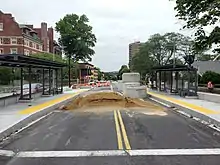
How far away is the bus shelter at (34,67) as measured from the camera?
22359 mm

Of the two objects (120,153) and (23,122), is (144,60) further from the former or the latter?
(120,153)

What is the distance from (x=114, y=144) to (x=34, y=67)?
22501 mm

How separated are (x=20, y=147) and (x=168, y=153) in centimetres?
390

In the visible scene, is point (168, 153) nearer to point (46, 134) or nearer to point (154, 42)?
point (46, 134)

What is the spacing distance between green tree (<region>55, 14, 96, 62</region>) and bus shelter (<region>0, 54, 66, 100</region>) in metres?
52.2

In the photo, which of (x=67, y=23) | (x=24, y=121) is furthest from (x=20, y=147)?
(x=67, y=23)

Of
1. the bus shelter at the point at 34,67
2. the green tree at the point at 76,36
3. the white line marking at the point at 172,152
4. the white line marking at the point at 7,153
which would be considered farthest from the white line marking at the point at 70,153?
the green tree at the point at 76,36

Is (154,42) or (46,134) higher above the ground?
(154,42)

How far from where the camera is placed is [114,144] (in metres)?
10.6

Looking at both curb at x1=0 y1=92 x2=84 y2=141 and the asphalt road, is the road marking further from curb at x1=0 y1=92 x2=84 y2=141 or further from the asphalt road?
curb at x1=0 y1=92 x2=84 y2=141

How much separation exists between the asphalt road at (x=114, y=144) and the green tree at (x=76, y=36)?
80.5 metres

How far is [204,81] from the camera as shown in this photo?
4153 cm

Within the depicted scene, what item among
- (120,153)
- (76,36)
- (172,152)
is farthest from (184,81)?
(76,36)

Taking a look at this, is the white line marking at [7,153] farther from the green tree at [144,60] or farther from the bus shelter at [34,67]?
the green tree at [144,60]
